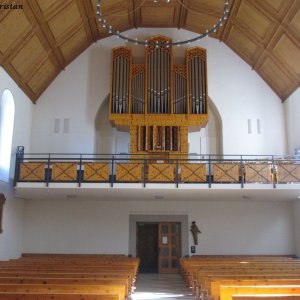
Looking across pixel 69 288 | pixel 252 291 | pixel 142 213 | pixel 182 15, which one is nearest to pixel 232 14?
pixel 182 15

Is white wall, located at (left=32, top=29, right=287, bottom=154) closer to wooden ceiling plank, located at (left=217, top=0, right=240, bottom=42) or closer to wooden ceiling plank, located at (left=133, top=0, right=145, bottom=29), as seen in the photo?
wooden ceiling plank, located at (left=133, top=0, right=145, bottom=29)

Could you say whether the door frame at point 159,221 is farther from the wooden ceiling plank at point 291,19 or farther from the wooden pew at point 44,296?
the wooden pew at point 44,296

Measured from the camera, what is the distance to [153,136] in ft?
48.2

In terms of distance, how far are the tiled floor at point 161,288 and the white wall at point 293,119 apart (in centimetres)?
651

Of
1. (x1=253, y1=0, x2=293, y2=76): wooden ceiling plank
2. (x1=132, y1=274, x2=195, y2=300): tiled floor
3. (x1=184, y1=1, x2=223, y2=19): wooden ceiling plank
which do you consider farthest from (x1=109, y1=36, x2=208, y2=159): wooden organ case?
(x1=132, y1=274, x2=195, y2=300): tiled floor

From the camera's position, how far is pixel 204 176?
12.9m

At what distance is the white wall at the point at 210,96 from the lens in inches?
617

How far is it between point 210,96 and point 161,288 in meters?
8.03

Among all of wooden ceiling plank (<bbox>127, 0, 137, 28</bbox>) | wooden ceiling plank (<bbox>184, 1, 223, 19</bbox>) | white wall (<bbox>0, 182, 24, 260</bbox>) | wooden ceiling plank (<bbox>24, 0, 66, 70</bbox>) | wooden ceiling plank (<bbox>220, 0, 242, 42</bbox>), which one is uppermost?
wooden ceiling plank (<bbox>127, 0, 137, 28</bbox>)

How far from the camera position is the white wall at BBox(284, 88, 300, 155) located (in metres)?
14.8

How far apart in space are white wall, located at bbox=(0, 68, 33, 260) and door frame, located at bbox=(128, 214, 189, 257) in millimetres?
4082

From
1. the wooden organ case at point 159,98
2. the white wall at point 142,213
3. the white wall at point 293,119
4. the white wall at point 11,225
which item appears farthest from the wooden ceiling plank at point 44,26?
the white wall at point 293,119

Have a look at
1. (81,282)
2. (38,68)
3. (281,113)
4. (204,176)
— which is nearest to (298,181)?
(204,176)

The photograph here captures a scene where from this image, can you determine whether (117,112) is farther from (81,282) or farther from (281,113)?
(81,282)
